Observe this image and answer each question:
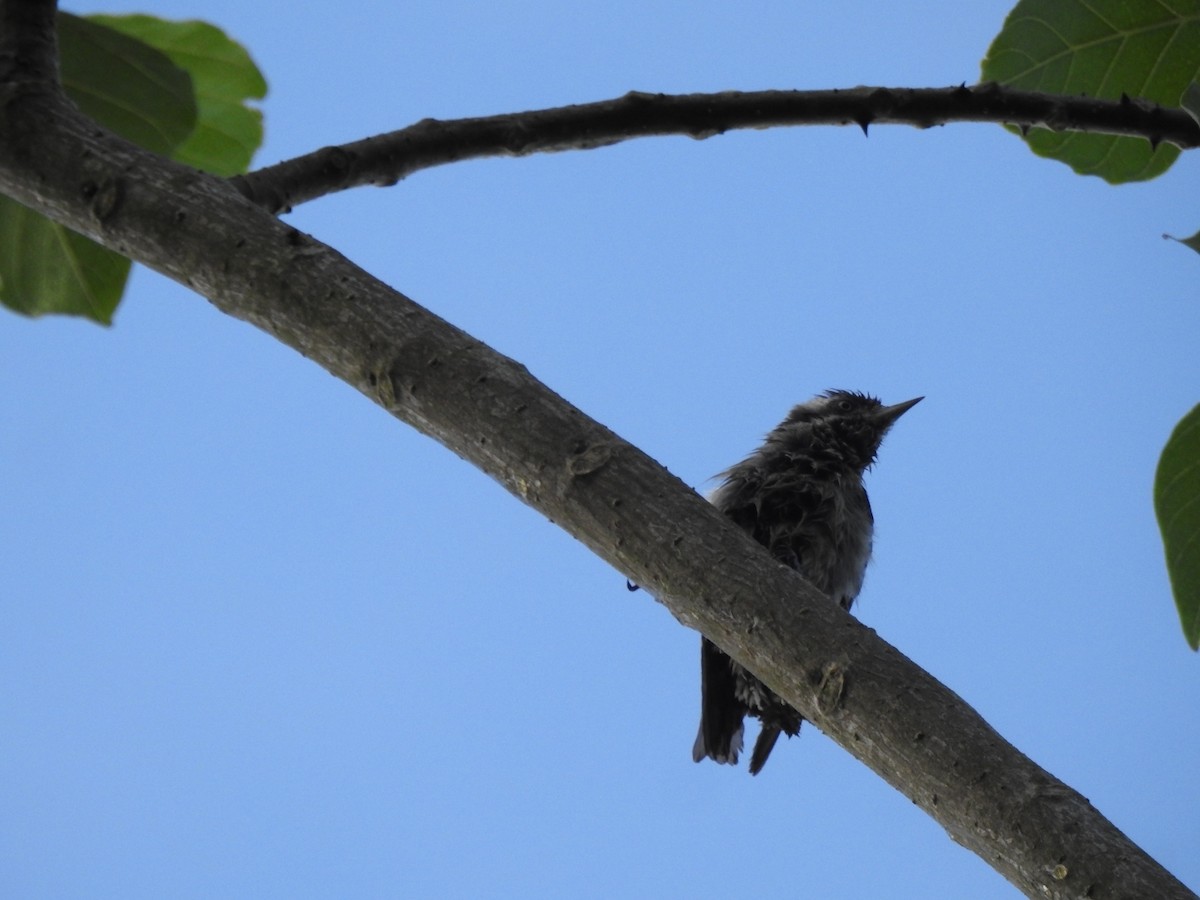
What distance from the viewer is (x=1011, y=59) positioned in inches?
91.0

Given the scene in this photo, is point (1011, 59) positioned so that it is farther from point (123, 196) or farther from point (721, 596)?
point (123, 196)

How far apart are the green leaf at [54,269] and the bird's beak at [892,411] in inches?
123

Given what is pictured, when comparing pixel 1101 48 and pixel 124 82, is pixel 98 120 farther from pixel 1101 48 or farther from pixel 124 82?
pixel 1101 48

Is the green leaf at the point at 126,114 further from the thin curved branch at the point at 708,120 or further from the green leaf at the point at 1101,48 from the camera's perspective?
the green leaf at the point at 1101,48

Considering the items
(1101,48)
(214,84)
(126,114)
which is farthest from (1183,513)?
(214,84)

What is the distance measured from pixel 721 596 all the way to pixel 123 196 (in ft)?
3.23

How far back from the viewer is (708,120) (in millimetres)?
1922

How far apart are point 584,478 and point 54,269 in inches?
58.2

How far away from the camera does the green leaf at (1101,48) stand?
2.23m

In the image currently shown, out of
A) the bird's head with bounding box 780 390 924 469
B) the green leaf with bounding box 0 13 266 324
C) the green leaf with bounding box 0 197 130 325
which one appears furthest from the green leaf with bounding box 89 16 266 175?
the bird's head with bounding box 780 390 924 469

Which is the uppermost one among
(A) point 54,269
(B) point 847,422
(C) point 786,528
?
(B) point 847,422

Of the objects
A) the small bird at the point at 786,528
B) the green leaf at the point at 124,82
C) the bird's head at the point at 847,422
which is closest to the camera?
the green leaf at the point at 124,82

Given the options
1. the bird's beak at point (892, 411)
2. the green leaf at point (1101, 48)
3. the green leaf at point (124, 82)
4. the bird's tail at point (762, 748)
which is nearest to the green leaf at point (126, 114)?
the green leaf at point (124, 82)

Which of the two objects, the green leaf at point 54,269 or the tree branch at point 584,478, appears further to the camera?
the green leaf at point 54,269
